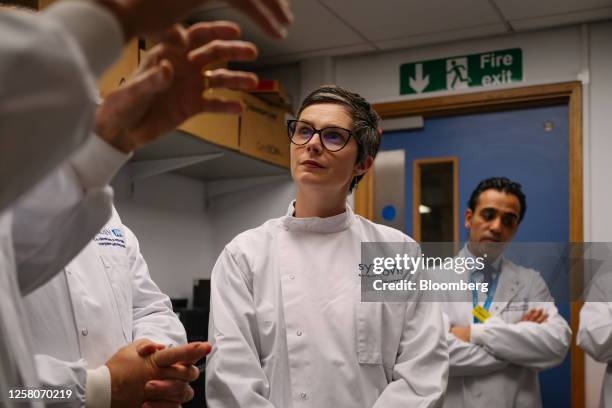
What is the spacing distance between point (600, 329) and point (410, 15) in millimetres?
1635

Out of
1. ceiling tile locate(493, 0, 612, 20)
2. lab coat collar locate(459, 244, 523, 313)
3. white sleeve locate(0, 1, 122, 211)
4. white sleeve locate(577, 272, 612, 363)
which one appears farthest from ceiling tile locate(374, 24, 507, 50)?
white sleeve locate(0, 1, 122, 211)

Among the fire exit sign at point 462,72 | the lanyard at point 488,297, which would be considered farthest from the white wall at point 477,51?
the lanyard at point 488,297

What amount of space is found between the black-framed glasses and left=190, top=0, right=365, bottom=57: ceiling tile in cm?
123

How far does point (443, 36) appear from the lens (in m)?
3.09

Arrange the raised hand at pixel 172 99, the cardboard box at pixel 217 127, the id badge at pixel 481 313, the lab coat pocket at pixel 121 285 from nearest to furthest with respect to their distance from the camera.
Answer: the raised hand at pixel 172 99
the lab coat pocket at pixel 121 285
the id badge at pixel 481 313
the cardboard box at pixel 217 127

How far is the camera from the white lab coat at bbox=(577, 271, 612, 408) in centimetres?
205

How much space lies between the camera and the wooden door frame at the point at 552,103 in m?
2.80

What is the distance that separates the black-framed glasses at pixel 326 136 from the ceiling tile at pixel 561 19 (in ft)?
5.70

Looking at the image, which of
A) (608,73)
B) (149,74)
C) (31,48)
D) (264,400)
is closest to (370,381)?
(264,400)

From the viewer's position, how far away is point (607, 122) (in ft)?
9.37

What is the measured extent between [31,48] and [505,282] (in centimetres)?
206

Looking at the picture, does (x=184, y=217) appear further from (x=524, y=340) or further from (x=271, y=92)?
(x=524, y=340)

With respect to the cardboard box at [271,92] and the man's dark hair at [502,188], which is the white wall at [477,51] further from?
the man's dark hair at [502,188]

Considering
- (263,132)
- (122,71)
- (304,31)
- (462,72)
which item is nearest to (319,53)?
(304,31)
